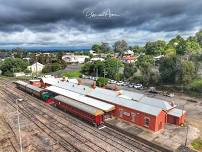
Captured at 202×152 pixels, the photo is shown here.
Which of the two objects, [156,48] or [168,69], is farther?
[156,48]

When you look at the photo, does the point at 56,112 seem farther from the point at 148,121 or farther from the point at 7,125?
the point at 148,121

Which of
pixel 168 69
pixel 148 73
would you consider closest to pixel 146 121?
pixel 168 69

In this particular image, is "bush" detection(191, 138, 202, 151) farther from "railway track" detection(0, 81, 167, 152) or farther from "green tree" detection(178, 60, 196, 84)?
"green tree" detection(178, 60, 196, 84)

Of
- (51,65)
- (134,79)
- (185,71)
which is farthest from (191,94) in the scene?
(51,65)

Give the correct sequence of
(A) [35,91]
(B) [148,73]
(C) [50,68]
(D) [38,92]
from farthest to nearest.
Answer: (C) [50,68] < (B) [148,73] < (A) [35,91] < (D) [38,92]

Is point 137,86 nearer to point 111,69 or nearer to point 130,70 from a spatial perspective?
point 130,70

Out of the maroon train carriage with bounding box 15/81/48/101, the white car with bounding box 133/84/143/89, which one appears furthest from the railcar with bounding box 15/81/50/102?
the white car with bounding box 133/84/143/89
